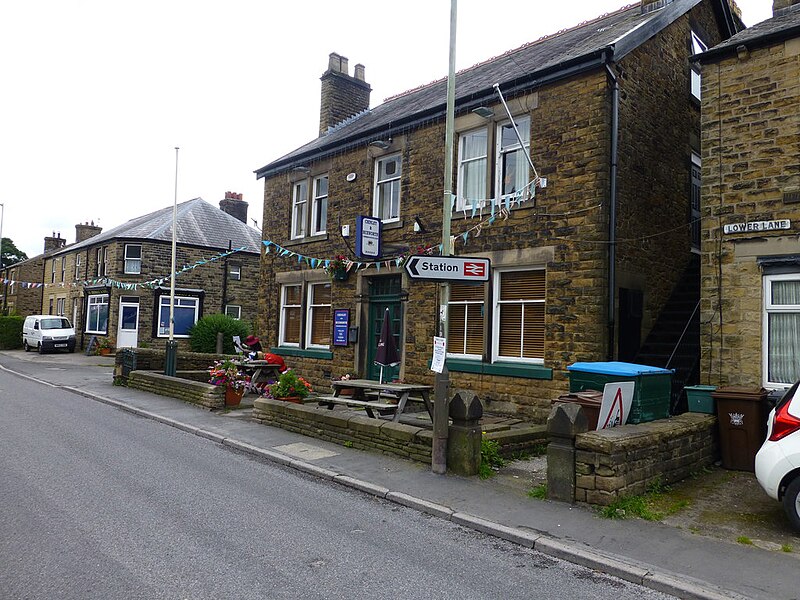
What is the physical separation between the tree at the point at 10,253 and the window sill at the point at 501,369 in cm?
7417

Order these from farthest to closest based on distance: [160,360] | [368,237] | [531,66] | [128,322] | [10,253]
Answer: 1. [10,253]
2. [128,322]
3. [160,360]
4. [368,237]
5. [531,66]

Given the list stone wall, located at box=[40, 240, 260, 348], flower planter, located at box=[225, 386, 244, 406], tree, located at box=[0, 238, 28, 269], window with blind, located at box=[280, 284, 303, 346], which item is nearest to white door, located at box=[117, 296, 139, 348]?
stone wall, located at box=[40, 240, 260, 348]

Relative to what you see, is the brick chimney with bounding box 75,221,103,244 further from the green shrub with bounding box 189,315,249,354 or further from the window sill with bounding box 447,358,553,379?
the window sill with bounding box 447,358,553,379

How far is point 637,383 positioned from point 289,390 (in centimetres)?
672

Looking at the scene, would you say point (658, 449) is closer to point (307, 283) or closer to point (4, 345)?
point (307, 283)

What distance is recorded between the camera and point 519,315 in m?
12.0

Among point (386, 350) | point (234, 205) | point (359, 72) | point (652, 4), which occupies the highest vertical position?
point (359, 72)

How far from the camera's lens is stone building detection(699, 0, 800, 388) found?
895cm

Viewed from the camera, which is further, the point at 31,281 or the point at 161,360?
the point at 31,281

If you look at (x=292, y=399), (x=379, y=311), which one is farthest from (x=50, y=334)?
(x=292, y=399)

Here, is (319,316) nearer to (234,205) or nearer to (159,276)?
(159,276)

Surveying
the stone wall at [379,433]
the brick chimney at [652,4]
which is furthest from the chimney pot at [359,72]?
the stone wall at [379,433]

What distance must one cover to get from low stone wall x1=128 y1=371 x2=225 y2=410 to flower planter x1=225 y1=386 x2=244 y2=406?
99 mm

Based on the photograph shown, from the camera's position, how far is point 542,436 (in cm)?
950
